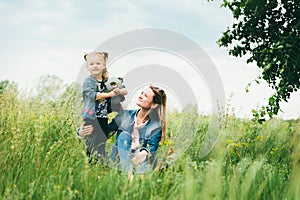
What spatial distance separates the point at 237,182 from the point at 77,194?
55.8 inches

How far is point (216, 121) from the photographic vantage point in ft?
20.6

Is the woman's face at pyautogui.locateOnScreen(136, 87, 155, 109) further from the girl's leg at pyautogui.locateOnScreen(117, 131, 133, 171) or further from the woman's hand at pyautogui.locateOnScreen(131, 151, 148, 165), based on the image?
the woman's hand at pyautogui.locateOnScreen(131, 151, 148, 165)

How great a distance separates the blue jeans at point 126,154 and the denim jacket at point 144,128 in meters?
0.10

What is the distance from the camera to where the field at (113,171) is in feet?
10.5

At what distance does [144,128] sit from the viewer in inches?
190

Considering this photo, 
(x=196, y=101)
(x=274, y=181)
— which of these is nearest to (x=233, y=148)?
(x=196, y=101)

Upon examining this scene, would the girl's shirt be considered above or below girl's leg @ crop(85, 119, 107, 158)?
above

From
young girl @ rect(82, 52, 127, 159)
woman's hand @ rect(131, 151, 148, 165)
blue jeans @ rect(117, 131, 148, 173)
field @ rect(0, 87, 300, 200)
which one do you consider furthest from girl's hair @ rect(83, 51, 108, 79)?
woman's hand @ rect(131, 151, 148, 165)

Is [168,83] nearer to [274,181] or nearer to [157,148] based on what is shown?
[157,148]

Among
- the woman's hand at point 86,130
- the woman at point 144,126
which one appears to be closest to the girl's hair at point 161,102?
the woman at point 144,126

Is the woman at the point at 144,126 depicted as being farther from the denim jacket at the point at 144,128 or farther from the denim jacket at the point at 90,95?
the denim jacket at the point at 90,95

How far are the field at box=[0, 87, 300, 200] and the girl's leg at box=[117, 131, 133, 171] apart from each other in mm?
146

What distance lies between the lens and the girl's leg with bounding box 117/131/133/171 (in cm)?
446

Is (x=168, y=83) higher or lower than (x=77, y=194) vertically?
higher
